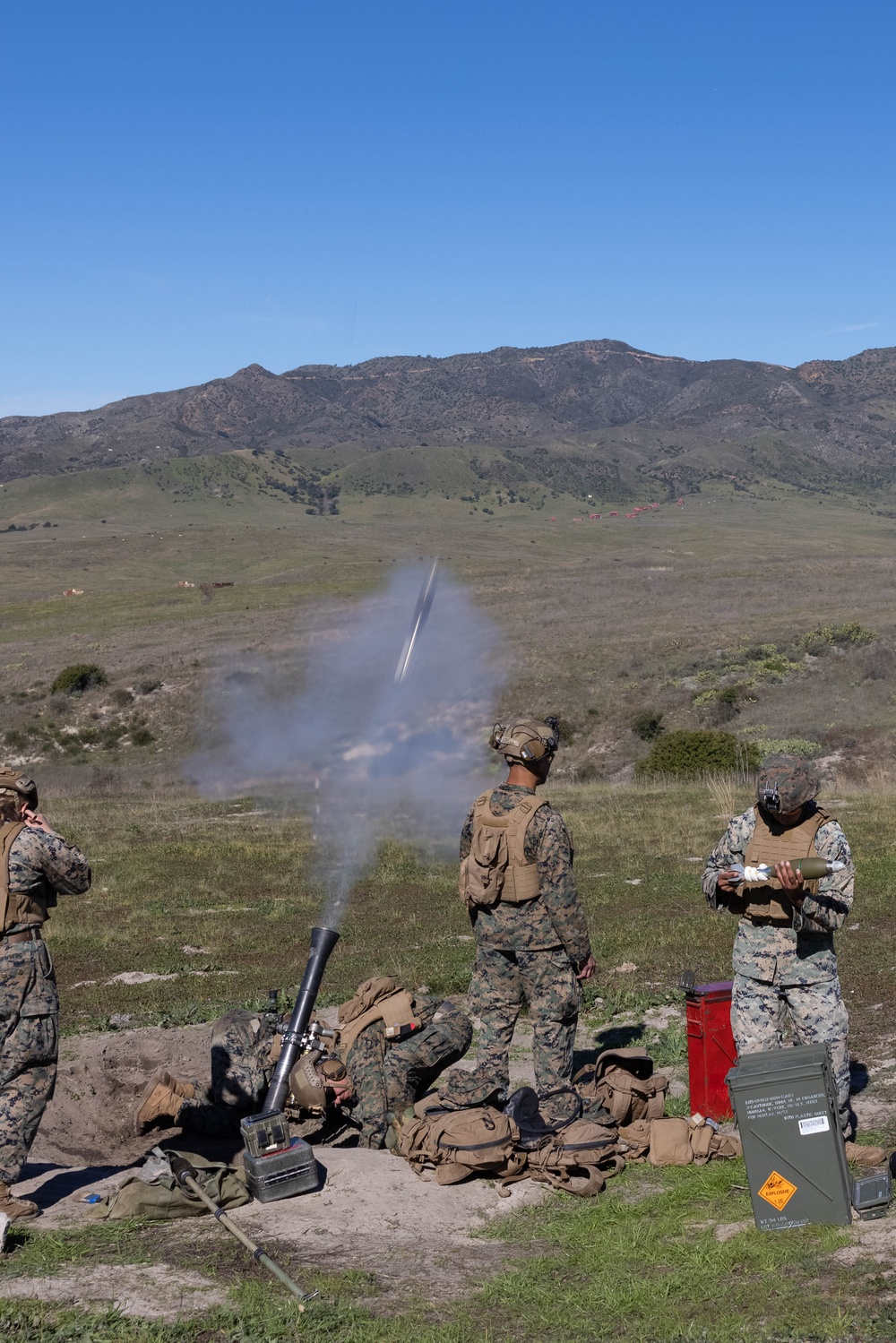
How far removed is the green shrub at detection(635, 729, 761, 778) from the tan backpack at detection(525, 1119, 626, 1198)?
1976cm

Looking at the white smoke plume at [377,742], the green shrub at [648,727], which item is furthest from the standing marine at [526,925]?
the green shrub at [648,727]

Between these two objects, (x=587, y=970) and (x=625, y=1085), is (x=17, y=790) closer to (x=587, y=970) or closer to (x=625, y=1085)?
(x=587, y=970)

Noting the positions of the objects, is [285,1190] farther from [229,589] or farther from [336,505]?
[336,505]

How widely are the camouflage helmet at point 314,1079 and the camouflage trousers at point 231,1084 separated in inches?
14.8

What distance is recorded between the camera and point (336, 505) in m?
165

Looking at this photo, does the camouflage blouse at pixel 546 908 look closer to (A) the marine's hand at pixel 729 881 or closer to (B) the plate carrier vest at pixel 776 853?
(A) the marine's hand at pixel 729 881

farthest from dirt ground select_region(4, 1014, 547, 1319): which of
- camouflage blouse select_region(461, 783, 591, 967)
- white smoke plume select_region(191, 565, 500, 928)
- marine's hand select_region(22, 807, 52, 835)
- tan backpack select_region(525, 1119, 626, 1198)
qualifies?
white smoke plume select_region(191, 565, 500, 928)

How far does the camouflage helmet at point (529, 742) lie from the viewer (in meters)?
7.62

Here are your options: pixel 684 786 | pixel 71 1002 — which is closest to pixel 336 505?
pixel 684 786

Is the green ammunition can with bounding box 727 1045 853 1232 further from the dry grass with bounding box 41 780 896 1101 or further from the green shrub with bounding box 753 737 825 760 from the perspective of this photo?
the green shrub with bounding box 753 737 825 760

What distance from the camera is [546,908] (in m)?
7.62

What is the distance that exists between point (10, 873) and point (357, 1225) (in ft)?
8.57

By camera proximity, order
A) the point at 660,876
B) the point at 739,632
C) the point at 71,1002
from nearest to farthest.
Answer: the point at 71,1002 < the point at 660,876 < the point at 739,632

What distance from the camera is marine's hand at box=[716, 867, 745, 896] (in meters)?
6.75
